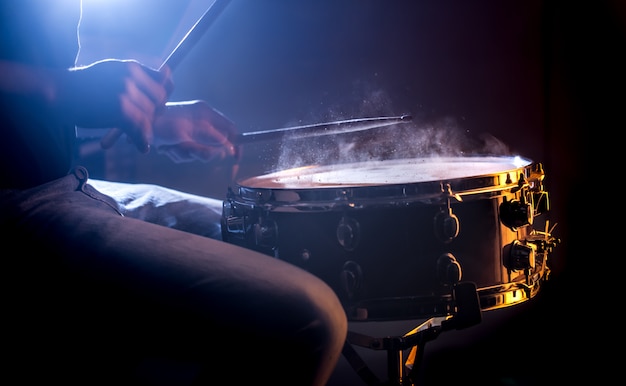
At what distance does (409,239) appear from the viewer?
1126 mm

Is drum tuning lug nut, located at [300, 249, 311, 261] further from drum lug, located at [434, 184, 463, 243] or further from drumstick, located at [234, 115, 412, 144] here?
drumstick, located at [234, 115, 412, 144]

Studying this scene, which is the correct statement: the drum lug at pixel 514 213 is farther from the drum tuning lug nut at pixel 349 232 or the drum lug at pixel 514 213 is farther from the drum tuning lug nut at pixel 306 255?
the drum tuning lug nut at pixel 306 255

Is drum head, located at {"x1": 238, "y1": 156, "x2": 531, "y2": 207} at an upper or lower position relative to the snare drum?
upper

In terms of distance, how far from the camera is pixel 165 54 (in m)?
2.55

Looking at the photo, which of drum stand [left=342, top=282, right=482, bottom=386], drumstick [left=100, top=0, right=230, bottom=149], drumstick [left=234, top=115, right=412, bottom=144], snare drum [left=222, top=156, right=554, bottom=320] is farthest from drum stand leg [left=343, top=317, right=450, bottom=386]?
drumstick [left=100, top=0, right=230, bottom=149]

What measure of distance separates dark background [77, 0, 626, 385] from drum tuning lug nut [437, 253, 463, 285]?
0.79m

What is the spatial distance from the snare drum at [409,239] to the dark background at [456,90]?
2.46 ft

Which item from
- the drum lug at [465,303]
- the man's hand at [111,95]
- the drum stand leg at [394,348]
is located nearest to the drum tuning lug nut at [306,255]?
the drum stand leg at [394,348]

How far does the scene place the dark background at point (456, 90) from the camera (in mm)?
1979

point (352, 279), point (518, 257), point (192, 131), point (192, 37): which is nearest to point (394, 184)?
point (352, 279)

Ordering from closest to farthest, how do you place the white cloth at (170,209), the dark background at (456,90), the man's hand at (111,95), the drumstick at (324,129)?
Answer: the man's hand at (111,95) < the drumstick at (324,129) < the white cloth at (170,209) < the dark background at (456,90)

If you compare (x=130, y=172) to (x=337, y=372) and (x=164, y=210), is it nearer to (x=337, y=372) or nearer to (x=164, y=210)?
(x=164, y=210)

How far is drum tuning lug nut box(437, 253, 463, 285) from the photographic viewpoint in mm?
1117

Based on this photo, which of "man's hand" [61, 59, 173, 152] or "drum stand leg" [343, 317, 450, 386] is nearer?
"man's hand" [61, 59, 173, 152]
